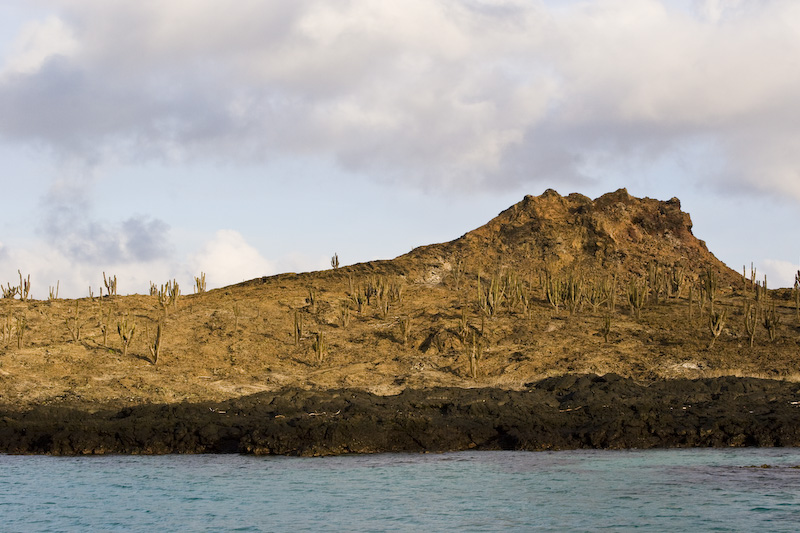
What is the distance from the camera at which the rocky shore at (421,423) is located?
64.6 feet

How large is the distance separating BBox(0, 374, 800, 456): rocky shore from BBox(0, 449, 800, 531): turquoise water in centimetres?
70

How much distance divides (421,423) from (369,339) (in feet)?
33.5

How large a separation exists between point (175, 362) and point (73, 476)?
10.5m

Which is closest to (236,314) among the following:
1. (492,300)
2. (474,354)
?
(492,300)

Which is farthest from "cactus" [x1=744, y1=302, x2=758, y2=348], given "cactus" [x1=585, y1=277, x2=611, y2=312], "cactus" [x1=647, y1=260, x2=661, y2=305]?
"cactus" [x1=647, y1=260, x2=661, y2=305]

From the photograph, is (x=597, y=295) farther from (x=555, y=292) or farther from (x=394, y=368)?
(x=394, y=368)

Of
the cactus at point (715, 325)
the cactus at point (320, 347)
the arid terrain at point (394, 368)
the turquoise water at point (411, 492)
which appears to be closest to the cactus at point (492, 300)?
the arid terrain at point (394, 368)

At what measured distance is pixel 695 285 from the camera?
42.8 m

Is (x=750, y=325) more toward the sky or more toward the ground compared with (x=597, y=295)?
more toward the ground

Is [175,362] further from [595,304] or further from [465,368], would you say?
[595,304]

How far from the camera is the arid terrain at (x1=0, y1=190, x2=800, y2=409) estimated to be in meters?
26.1

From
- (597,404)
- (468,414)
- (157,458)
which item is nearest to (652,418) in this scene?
(597,404)

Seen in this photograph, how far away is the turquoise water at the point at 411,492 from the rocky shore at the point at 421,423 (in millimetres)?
697

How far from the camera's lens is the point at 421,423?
2058 cm
